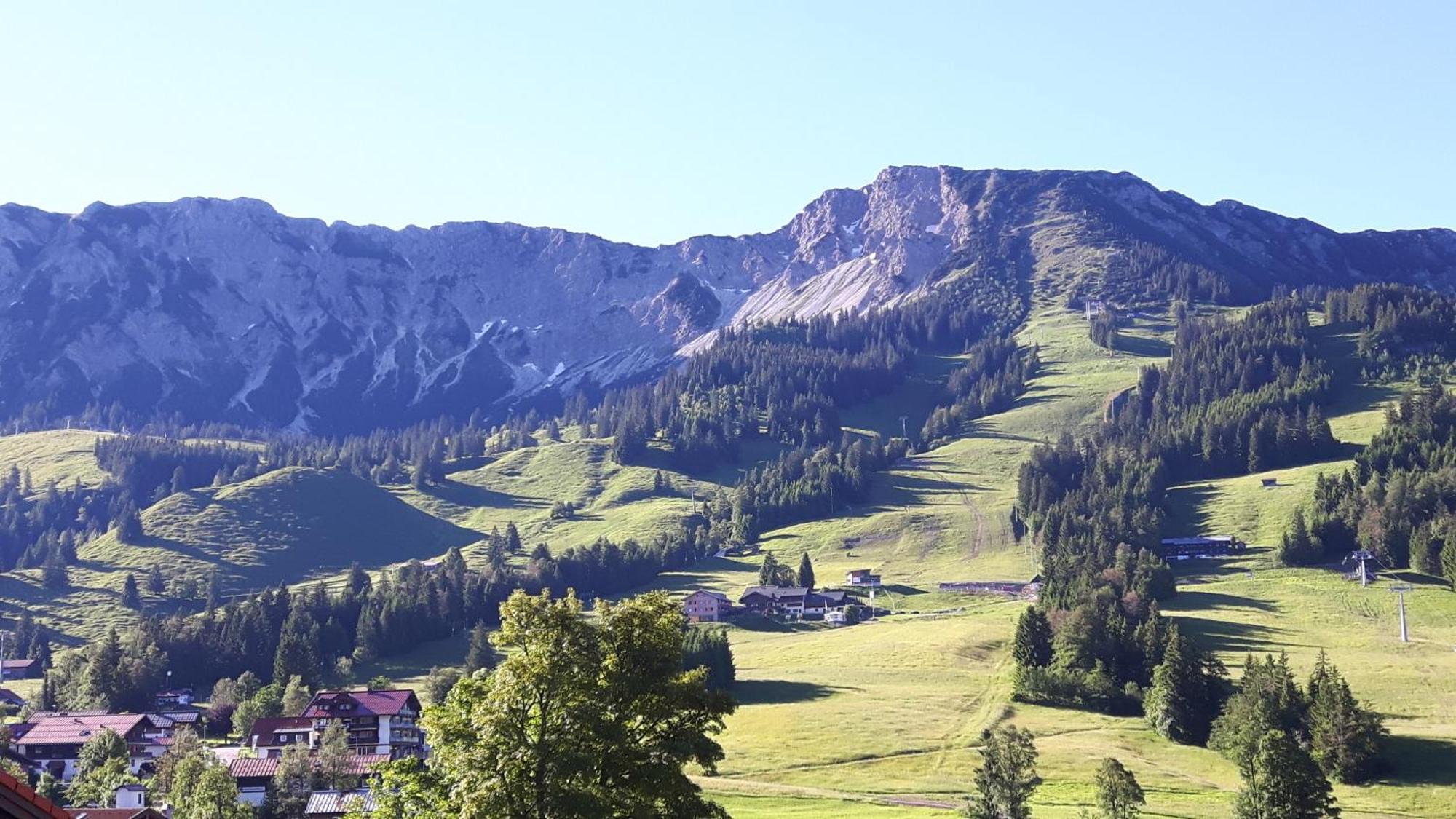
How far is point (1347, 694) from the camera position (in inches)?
4043

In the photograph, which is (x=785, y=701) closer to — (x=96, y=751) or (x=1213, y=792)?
(x=1213, y=792)

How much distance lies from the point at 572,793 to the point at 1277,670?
326 feet

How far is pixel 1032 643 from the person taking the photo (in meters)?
142

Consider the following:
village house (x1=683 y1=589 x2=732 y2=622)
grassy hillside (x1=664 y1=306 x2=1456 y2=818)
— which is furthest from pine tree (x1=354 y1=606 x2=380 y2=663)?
grassy hillside (x1=664 y1=306 x2=1456 y2=818)

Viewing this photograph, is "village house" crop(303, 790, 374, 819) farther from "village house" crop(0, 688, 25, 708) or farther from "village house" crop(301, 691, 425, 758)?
"village house" crop(0, 688, 25, 708)

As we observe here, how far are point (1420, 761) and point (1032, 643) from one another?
4742cm

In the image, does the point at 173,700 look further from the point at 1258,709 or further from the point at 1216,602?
the point at 1216,602

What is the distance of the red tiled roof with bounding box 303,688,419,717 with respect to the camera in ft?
412

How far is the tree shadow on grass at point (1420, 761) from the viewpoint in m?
95.5

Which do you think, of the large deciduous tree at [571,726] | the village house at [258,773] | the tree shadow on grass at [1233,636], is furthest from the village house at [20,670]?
the large deciduous tree at [571,726]

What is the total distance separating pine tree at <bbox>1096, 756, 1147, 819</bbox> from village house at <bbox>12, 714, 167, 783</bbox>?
272 feet

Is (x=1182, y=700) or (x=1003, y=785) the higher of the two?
→ (x=1003, y=785)

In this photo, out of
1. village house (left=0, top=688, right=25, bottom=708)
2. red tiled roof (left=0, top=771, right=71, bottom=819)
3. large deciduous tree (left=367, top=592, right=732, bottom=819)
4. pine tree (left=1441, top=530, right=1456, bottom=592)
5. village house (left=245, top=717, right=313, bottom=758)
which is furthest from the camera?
pine tree (left=1441, top=530, right=1456, bottom=592)

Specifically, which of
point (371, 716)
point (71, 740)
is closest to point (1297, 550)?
point (371, 716)
